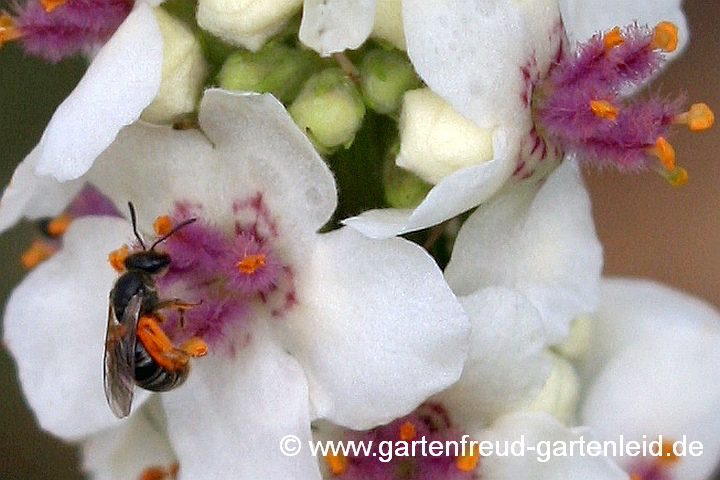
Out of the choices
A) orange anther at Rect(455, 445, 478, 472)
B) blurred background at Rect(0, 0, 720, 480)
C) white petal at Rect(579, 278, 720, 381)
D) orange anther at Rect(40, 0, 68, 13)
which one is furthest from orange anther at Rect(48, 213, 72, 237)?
blurred background at Rect(0, 0, 720, 480)

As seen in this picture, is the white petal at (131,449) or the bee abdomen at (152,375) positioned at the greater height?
the bee abdomen at (152,375)

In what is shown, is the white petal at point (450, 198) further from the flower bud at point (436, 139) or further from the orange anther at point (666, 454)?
the orange anther at point (666, 454)

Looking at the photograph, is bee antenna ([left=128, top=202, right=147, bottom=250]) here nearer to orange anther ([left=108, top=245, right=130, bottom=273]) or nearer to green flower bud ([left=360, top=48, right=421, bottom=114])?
orange anther ([left=108, top=245, right=130, bottom=273])

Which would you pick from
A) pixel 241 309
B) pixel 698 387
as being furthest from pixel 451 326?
pixel 698 387

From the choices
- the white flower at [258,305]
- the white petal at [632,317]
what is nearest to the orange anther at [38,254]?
the white flower at [258,305]

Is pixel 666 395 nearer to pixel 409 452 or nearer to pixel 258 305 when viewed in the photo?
pixel 409 452

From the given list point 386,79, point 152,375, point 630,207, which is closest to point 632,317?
point 386,79

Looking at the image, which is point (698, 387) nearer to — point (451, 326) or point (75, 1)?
point (451, 326)
